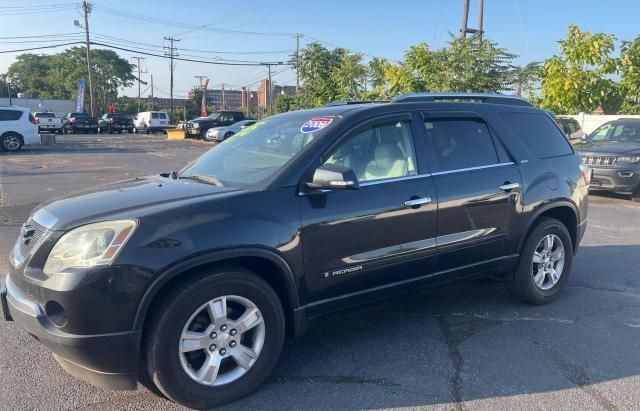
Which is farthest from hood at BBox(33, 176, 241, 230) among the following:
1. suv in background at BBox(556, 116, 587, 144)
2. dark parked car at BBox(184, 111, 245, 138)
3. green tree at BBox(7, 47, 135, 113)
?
green tree at BBox(7, 47, 135, 113)

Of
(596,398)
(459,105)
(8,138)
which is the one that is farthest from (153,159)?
(596,398)

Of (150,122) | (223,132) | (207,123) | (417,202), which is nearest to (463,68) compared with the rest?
(223,132)

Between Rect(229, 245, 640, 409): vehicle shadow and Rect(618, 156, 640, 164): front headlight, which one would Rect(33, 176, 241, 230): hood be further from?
Rect(618, 156, 640, 164): front headlight

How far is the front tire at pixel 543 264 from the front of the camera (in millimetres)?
4680

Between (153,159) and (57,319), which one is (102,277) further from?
(153,159)

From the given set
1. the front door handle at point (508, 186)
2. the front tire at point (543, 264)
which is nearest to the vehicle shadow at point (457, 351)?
the front tire at point (543, 264)

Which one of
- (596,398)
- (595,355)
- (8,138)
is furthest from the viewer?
(8,138)

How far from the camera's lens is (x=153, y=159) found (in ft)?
65.8

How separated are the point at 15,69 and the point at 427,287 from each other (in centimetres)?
10716

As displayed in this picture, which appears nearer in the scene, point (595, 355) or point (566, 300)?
point (595, 355)

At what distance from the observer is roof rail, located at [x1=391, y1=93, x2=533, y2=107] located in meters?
4.29

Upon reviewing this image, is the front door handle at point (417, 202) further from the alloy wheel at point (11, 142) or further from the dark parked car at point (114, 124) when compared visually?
the dark parked car at point (114, 124)

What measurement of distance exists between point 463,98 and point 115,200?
2994mm

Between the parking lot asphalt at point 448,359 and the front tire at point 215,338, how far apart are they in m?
0.18
